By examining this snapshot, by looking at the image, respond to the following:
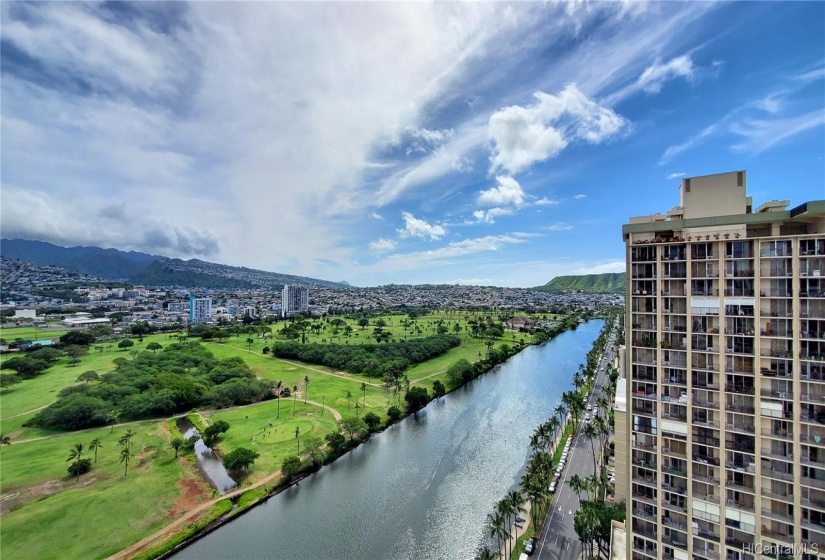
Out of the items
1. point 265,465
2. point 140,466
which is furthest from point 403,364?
point 140,466

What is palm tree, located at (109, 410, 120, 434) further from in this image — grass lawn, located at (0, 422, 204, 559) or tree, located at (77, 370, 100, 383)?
tree, located at (77, 370, 100, 383)

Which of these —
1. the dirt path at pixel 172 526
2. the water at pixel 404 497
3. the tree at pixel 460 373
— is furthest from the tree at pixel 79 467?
the tree at pixel 460 373

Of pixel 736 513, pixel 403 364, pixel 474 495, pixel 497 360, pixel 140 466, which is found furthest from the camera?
pixel 497 360

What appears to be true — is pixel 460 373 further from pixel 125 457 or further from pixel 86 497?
pixel 86 497

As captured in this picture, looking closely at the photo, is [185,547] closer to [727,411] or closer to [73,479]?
[73,479]

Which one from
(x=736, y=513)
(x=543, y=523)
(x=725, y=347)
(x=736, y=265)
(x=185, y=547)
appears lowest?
(x=185, y=547)

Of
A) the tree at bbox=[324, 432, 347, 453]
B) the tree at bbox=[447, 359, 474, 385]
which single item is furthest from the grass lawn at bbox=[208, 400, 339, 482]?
the tree at bbox=[447, 359, 474, 385]
